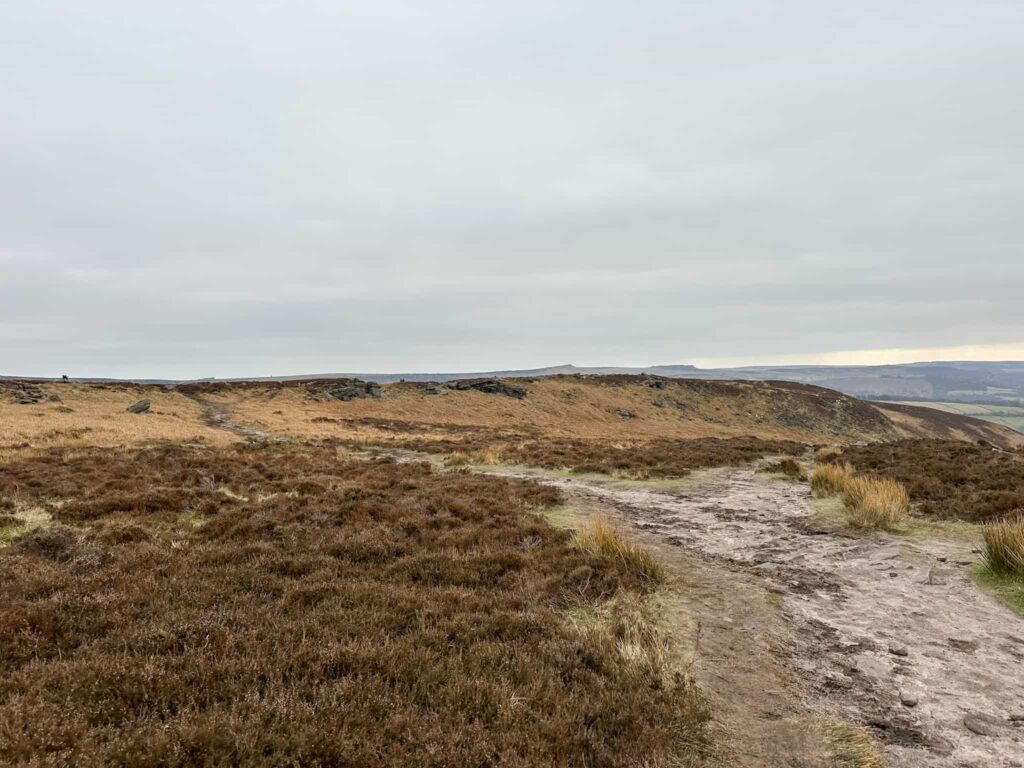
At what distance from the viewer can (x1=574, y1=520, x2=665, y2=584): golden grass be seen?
9.03m

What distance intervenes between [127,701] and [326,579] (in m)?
3.41

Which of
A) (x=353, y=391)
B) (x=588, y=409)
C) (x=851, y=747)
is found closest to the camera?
(x=851, y=747)

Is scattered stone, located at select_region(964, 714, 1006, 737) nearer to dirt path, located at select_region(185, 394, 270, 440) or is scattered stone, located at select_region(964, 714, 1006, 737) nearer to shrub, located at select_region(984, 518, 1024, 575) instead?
shrub, located at select_region(984, 518, 1024, 575)

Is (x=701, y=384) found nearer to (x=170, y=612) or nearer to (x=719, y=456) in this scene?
(x=719, y=456)

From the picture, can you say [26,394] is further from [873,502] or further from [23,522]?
[873,502]

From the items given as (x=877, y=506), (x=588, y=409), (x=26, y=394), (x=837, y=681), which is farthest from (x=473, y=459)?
(x=588, y=409)

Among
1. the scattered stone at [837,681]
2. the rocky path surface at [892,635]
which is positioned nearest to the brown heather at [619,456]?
the rocky path surface at [892,635]

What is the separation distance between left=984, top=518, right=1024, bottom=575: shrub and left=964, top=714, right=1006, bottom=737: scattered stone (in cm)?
499

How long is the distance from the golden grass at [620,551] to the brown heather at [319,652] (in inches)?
9.2

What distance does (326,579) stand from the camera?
7.86 m

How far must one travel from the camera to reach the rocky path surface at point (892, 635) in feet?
15.8

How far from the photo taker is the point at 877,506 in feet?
39.9

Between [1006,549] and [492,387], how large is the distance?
236 feet

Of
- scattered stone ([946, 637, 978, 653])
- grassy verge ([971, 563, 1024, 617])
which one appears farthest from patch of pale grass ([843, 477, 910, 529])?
scattered stone ([946, 637, 978, 653])
